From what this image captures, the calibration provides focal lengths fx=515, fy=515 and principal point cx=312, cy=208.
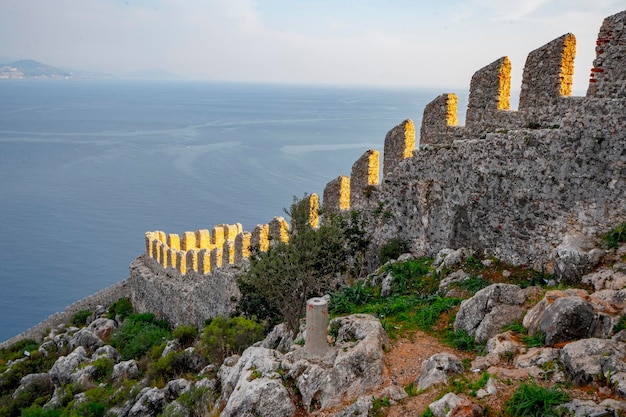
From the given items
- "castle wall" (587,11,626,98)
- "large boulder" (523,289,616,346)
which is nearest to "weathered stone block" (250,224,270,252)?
"castle wall" (587,11,626,98)

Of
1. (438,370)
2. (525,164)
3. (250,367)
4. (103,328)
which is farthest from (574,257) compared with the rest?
(103,328)

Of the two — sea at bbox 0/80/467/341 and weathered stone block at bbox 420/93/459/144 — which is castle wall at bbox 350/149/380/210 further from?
sea at bbox 0/80/467/341

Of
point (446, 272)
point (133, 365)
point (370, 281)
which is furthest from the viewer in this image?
point (133, 365)

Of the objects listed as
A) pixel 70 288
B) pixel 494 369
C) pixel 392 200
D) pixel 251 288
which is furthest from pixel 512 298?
pixel 70 288

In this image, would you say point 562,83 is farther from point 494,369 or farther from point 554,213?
point 494,369

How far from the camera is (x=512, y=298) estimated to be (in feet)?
27.3

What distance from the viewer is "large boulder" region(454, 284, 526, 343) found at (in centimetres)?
784

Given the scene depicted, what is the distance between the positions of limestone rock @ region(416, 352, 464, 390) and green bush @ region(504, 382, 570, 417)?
1.17 m

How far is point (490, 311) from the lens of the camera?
8.20 m

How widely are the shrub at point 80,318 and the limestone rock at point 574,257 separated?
23554 millimetres

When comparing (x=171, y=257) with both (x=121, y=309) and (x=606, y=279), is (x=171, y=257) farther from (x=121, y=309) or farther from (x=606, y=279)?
(x=606, y=279)

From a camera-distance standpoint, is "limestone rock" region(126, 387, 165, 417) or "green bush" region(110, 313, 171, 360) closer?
"limestone rock" region(126, 387, 165, 417)

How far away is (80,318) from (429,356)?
23.0 metres

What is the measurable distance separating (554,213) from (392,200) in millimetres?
4775
